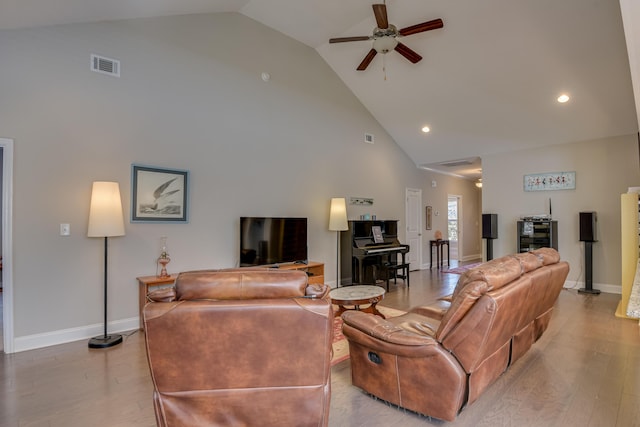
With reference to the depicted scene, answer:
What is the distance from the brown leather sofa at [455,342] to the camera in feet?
6.02

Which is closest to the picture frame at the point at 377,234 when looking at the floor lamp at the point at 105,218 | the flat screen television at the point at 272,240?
the flat screen television at the point at 272,240

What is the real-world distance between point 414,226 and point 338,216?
317cm

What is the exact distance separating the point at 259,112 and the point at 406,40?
2450mm

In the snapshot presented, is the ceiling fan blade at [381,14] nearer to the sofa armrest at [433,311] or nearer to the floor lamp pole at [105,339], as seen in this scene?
the sofa armrest at [433,311]

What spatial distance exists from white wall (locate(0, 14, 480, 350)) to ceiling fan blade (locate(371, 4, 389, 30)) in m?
2.06

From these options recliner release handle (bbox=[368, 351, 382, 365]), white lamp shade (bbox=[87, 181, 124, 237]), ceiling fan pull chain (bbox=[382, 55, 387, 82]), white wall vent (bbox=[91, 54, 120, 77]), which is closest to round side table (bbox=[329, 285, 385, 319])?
recliner release handle (bbox=[368, 351, 382, 365])

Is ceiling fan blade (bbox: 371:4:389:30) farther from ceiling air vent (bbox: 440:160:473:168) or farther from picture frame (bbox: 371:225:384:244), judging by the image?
ceiling air vent (bbox: 440:160:473:168)

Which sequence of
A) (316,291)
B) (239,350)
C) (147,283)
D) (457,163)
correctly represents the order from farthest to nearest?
(457,163), (147,283), (316,291), (239,350)

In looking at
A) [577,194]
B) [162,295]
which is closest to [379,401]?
[162,295]

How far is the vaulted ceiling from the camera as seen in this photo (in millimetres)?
3848

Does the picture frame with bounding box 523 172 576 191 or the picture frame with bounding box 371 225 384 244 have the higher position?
the picture frame with bounding box 523 172 576 191

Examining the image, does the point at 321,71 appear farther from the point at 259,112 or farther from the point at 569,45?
the point at 569,45

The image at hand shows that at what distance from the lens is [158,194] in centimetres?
392

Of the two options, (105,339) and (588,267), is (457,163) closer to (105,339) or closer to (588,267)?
(588,267)
